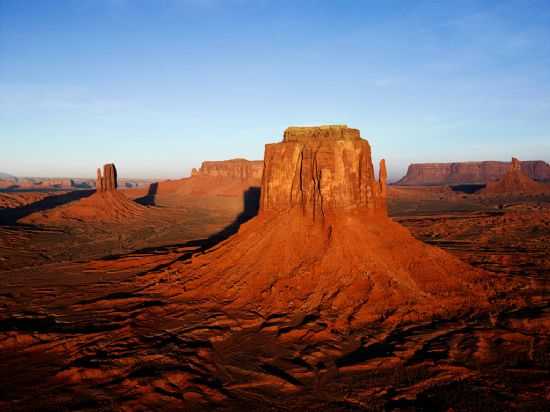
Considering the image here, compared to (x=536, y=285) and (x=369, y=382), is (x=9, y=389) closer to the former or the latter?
(x=369, y=382)

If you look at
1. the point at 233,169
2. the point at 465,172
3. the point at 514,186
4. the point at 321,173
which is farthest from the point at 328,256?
the point at 465,172

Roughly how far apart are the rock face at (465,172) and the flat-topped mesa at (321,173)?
6078 inches

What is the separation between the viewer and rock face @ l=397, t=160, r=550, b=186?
493ft

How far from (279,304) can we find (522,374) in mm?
8943

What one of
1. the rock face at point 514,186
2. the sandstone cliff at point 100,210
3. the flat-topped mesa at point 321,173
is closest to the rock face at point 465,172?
the rock face at point 514,186

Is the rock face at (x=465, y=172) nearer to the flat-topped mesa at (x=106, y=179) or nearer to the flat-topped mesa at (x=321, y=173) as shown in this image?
the flat-topped mesa at (x=106, y=179)

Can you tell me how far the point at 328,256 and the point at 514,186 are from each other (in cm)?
9677

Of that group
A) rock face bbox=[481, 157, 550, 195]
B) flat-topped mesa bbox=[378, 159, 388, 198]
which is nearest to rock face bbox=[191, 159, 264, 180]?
rock face bbox=[481, 157, 550, 195]

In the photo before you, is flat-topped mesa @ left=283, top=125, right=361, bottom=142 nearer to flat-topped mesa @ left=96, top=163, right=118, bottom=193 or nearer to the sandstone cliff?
the sandstone cliff

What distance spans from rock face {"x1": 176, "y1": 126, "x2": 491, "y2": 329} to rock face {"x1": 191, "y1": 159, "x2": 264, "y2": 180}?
243ft

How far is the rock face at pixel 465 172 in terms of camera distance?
15012 centimetres

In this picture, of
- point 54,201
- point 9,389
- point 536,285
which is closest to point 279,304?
point 9,389

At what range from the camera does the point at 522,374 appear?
10.5m

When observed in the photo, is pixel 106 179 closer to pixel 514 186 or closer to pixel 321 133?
pixel 321 133
